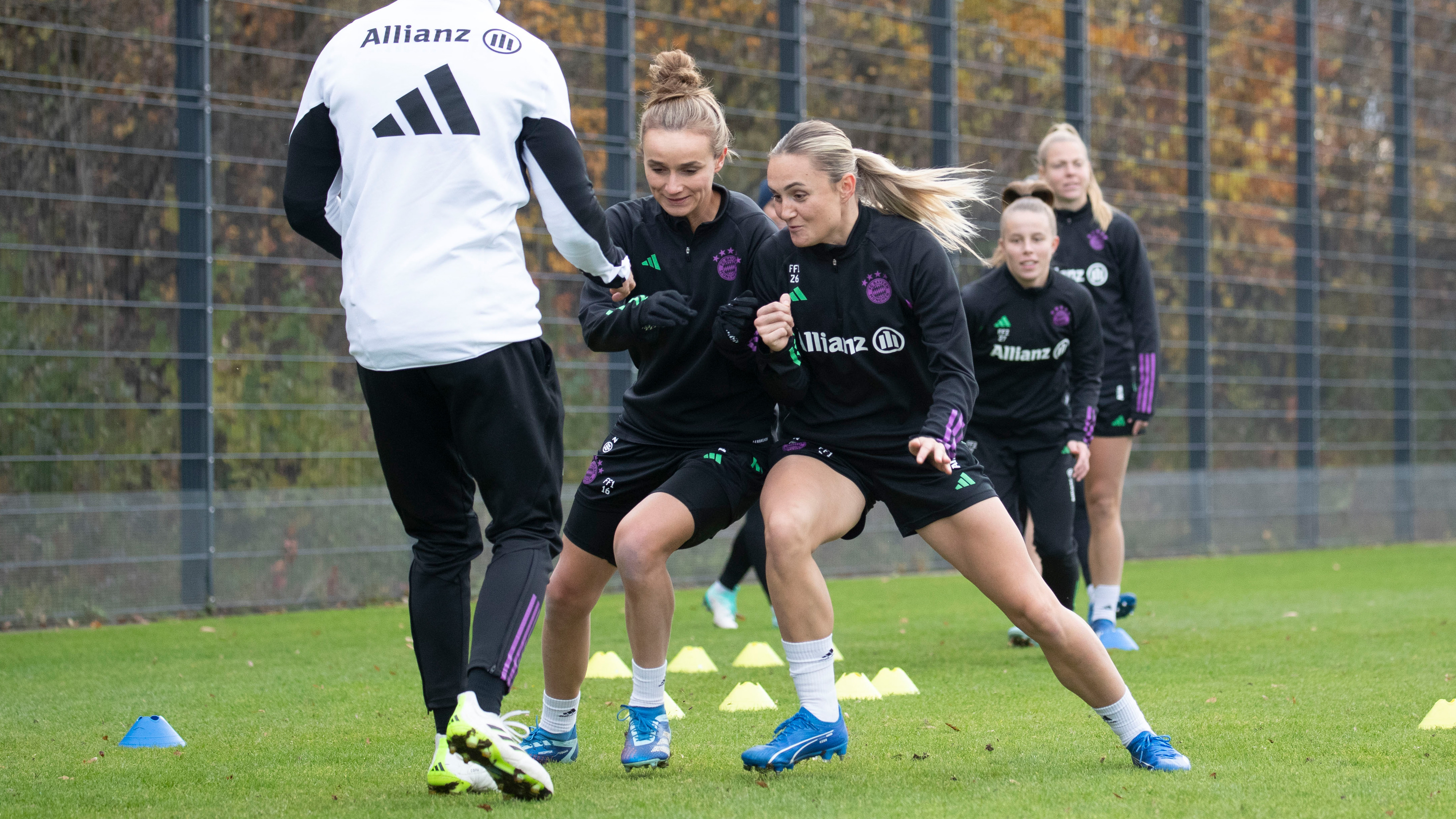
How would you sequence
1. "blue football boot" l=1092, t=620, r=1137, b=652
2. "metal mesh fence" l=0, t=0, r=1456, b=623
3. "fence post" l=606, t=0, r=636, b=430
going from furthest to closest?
"fence post" l=606, t=0, r=636, b=430
"metal mesh fence" l=0, t=0, r=1456, b=623
"blue football boot" l=1092, t=620, r=1137, b=652

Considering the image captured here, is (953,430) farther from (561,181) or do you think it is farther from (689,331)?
(561,181)

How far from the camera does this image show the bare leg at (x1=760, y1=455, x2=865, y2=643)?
3.58m

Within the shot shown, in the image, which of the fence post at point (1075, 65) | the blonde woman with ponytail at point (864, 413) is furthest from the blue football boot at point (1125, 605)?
the fence post at point (1075, 65)

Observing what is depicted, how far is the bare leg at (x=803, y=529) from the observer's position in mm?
3580

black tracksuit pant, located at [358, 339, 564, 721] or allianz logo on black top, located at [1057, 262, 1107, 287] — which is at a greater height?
allianz logo on black top, located at [1057, 262, 1107, 287]

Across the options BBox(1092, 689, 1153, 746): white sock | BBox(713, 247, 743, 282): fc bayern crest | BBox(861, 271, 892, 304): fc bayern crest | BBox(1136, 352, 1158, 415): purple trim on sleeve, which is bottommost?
BBox(1092, 689, 1153, 746): white sock

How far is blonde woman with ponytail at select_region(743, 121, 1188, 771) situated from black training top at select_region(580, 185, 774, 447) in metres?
0.10

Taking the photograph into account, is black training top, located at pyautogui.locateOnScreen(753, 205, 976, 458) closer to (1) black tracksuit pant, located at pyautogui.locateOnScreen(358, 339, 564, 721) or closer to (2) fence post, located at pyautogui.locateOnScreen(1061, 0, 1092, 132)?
(1) black tracksuit pant, located at pyautogui.locateOnScreen(358, 339, 564, 721)

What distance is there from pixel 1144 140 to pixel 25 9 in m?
8.78

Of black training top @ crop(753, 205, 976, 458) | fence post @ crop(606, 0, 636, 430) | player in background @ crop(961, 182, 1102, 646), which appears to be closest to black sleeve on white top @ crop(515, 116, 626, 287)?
black training top @ crop(753, 205, 976, 458)

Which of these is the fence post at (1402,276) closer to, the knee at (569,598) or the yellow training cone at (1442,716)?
the yellow training cone at (1442,716)

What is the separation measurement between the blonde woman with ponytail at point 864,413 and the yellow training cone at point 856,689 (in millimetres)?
1197

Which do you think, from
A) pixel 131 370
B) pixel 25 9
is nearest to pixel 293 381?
pixel 131 370

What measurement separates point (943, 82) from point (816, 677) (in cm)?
835
